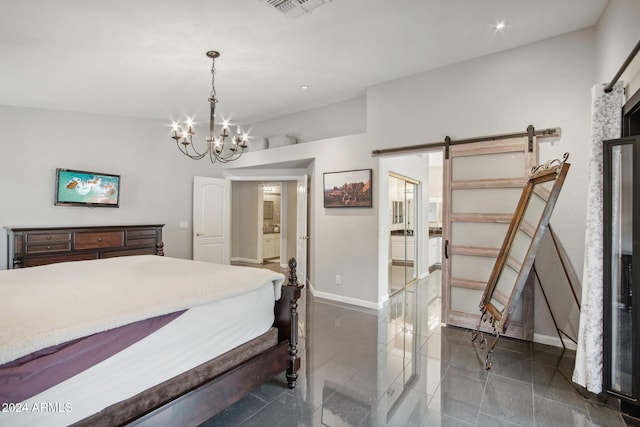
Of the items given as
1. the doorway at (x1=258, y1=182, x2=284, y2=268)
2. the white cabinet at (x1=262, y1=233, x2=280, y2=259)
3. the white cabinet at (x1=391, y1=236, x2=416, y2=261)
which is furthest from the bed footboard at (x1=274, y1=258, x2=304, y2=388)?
the white cabinet at (x1=262, y1=233, x2=280, y2=259)

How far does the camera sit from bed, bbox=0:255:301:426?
128 centimetres

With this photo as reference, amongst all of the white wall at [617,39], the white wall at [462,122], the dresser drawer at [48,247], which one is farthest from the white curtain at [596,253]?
the dresser drawer at [48,247]

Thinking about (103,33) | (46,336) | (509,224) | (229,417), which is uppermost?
(103,33)

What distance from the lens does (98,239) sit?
4438 millimetres

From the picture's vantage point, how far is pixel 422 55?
346 centimetres

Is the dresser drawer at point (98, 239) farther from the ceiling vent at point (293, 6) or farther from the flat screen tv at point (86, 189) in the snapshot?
the ceiling vent at point (293, 6)

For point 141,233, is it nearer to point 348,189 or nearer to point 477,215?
point 348,189

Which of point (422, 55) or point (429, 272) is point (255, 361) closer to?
point (422, 55)

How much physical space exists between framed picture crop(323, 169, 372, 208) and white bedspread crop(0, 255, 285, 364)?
2.34m

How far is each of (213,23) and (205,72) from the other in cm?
109

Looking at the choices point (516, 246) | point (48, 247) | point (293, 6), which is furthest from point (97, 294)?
point (516, 246)

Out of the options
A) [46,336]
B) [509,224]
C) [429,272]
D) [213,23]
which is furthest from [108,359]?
[429,272]

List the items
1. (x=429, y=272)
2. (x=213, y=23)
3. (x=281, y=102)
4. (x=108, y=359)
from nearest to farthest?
(x=108, y=359) < (x=213, y=23) < (x=281, y=102) < (x=429, y=272)

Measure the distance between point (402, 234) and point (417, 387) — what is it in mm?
3408
